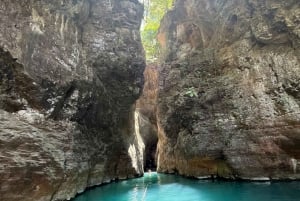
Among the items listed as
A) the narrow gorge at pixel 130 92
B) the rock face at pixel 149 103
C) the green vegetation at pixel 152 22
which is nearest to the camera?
the narrow gorge at pixel 130 92

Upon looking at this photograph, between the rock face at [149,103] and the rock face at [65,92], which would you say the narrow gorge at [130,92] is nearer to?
the rock face at [65,92]

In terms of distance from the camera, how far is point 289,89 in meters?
12.7

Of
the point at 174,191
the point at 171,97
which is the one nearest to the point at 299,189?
the point at 174,191

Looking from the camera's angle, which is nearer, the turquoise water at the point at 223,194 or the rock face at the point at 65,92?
the rock face at the point at 65,92

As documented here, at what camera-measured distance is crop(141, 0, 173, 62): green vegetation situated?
28248 millimetres

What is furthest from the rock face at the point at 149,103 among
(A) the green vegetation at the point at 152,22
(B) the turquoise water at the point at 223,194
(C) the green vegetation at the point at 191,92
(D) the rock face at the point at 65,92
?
(B) the turquoise water at the point at 223,194

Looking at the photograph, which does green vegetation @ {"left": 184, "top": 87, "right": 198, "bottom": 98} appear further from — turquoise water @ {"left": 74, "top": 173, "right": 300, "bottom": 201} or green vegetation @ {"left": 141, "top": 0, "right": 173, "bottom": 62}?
green vegetation @ {"left": 141, "top": 0, "right": 173, "bottom": 62}

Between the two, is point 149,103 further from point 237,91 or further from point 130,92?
point 237,91

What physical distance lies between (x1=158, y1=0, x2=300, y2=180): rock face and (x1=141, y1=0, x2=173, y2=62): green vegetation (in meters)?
9.37

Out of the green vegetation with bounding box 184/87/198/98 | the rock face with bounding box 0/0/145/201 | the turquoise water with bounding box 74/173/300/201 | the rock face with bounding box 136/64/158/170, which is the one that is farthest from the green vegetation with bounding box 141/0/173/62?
the turquoise water with bounding box 74/173/300/201

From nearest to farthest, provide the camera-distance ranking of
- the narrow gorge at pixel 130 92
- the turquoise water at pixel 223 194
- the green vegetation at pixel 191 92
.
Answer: the narrow gorge at pixel 130 92 < the turquoise water at pixel 223 194 < the green vegetation at pixel 191 92

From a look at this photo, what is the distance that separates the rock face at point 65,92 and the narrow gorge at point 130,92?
0.04 metres

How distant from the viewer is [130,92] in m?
16.4

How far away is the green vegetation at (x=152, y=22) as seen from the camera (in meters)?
28.2
